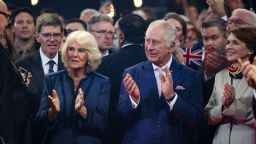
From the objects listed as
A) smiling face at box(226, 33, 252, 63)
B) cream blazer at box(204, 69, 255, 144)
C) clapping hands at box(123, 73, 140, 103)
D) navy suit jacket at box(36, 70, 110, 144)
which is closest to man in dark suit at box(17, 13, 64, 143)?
navy suit jacket at box(36, 70, 110, 144)

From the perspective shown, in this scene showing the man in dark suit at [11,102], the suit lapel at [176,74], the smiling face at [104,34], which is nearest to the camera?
the man in dark suit at [11,102]

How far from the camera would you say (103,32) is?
407 inches

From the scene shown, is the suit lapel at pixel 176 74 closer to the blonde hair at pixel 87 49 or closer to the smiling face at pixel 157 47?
the smiling face at pixel 157 47

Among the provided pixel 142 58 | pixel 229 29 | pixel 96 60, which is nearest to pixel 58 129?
pixel 96 60

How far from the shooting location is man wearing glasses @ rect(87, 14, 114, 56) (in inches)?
403

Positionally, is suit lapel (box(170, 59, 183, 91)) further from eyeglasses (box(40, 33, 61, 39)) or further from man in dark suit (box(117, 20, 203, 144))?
eyeglasses (box(40, 33, 61, 39))

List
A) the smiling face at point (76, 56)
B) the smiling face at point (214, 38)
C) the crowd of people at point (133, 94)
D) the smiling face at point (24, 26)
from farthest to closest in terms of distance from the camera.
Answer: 1. the smiling face at point (24, 26)
2. the smiling face at point (214, 38)
3. the smiling face at point (76, 56)
4. the crowd of people at point (133, 94)

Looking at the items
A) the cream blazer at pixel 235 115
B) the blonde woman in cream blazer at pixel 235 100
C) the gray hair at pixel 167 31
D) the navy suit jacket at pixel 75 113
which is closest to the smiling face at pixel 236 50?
the blonde woman in cream blazer at pixel 235 100

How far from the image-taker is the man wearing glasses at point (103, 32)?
33.6ft

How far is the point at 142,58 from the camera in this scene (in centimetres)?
894

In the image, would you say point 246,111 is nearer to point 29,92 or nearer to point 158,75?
point 158,75

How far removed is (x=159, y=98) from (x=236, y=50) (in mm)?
887

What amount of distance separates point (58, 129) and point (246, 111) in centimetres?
187

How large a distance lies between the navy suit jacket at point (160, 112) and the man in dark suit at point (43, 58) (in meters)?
1.04
